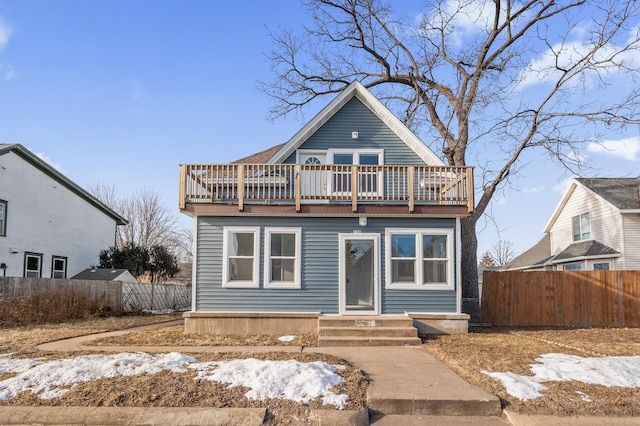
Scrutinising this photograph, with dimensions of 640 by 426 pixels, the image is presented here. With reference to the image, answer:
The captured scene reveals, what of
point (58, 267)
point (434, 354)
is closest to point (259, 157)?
point (434, 354)

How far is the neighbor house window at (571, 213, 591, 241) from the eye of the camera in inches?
921

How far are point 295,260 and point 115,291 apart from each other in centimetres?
1057

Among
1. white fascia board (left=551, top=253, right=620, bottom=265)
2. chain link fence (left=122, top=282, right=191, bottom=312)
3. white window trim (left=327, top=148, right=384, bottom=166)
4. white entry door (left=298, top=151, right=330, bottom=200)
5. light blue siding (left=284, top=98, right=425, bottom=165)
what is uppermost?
light blue siding (left=284, top=98, right=425, bottom=165)

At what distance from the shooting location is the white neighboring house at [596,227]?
799 inches

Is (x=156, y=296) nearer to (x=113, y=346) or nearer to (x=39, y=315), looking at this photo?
(x=39, y=315)

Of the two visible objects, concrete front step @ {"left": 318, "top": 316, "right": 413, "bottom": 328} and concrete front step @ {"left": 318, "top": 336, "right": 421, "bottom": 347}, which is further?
concrete front step @ {"left": 318, "top": 316, "right": 413, "bottom": 328}

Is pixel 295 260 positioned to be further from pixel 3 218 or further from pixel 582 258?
pixel 582 258

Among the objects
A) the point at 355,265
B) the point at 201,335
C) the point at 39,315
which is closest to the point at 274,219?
the point at 355,265

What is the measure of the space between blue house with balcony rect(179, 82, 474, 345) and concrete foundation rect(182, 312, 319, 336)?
25mm

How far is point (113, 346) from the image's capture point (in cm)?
984

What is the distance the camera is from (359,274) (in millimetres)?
Result: 12711

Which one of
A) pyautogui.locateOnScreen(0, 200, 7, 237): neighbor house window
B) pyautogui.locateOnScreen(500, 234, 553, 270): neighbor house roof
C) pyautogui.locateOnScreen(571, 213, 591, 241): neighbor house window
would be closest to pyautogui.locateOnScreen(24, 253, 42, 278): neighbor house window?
pyautogui.locateOnScreen(0, 200, 7, 237): neighbor house window

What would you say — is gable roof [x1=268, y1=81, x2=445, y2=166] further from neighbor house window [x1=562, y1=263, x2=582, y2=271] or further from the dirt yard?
neighbor house window [x1=562, y1=263, x2=582, y2=271]

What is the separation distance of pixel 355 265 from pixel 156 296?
1351cm
